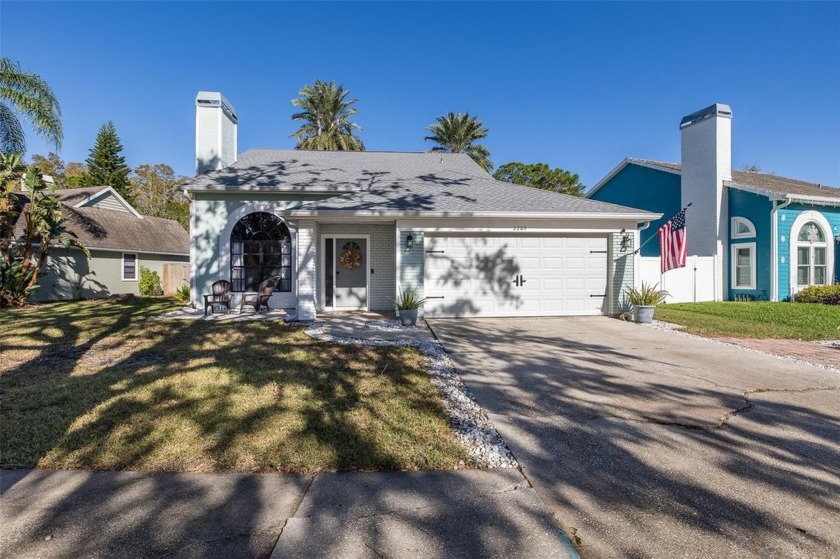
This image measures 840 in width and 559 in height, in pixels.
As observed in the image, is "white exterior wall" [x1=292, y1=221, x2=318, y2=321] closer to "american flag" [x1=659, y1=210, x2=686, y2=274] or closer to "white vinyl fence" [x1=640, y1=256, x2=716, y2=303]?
"american flag" [x1=659, y1=210, x2=686, y2=274]

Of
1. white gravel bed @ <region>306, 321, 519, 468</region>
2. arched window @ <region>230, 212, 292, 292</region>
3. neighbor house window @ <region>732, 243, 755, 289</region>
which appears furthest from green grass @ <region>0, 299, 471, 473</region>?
neighbor house window @ <region>732, 243, 755, 289</region>

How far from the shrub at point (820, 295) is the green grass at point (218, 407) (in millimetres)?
15406

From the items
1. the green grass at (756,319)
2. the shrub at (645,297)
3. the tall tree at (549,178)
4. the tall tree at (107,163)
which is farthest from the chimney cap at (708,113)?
the tall tree at (107,163)

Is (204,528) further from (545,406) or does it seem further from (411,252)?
(411,252)

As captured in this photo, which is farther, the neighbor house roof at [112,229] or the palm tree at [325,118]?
the palm tree at [325,118]

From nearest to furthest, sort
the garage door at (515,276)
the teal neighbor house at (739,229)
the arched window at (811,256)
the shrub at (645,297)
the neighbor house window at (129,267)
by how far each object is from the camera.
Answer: the shrub at (645,297) → the garage door at (515,276) → the teal neighbor house at (739,229) → the arched window at (811,256) → the neighbor house window at (129,267)

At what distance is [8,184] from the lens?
1291 centimetres

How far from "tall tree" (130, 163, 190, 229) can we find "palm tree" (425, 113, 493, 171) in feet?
89.7

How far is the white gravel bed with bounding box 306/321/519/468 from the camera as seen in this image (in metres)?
3.43

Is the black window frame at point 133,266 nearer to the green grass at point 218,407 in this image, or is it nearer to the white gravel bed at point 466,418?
the green grass at point 218,407

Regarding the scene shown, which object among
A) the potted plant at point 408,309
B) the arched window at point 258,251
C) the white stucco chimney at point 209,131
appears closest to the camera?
the potted plant at point 408,309

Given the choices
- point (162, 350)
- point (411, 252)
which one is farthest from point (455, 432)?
point (411, 252)

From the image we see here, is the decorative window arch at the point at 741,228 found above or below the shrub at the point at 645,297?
above

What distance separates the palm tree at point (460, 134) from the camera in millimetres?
31597
